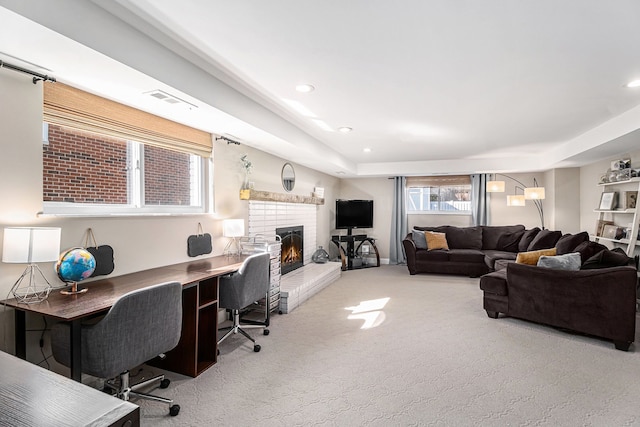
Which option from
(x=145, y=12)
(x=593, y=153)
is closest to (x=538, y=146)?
(x=593, y=153)

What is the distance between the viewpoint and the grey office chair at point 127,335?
5.81 feet

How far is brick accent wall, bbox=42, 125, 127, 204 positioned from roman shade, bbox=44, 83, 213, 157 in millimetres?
151

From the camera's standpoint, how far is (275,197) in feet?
15.5

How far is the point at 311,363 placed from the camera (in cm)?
278

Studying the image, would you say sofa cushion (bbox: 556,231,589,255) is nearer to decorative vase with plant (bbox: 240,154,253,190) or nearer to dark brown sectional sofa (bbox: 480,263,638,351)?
dark brown sectional sofa (bbox: 480,263,638,351)

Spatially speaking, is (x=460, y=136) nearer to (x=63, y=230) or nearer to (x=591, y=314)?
(x=591, y=314)

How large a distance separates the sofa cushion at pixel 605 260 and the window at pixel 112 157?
4181 millimetres

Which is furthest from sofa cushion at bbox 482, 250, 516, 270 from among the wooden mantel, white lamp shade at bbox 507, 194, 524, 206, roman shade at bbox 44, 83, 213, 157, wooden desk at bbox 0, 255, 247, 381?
roman shade at bbox 44, 83, 213, 157

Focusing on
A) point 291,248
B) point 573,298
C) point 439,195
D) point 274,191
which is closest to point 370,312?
point 291,248

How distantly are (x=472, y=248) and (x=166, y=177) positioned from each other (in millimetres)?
5984

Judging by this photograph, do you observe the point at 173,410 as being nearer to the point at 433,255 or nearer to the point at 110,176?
the point at 110,176

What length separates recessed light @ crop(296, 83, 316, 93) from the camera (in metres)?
2.88

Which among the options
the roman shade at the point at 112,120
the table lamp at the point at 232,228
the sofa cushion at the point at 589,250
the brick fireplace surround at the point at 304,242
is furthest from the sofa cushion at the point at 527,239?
the roman shade at the point at 112,120

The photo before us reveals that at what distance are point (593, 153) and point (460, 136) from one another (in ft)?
6.24
